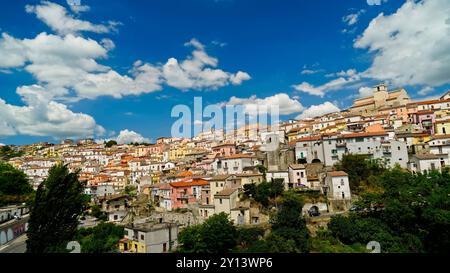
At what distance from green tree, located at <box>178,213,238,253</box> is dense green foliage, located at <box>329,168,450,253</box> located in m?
6.18

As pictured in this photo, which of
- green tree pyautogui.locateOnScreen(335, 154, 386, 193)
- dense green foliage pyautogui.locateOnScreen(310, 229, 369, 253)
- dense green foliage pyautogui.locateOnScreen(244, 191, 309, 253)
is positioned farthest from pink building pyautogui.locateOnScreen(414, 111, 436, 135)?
dense green foliage pyautogui.locateOnScreen(310, 229, 369, 253)

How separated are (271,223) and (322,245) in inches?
129

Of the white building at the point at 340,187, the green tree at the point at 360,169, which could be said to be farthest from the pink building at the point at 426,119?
the white building at the point at 340,187

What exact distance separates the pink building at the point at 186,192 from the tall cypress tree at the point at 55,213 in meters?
9.98

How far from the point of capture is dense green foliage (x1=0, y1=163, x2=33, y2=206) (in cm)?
2948

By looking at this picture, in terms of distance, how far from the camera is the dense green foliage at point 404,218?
1391 centimetres

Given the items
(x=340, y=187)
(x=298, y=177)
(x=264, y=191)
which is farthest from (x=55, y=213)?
(x=340, y=187)

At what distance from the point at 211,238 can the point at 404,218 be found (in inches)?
409

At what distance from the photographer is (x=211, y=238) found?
588 inches

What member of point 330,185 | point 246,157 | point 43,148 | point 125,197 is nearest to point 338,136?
point 330,185

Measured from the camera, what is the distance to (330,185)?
69.3 ft

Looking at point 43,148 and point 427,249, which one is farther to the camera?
point 43,148

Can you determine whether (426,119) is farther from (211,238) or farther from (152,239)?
(152,239)
